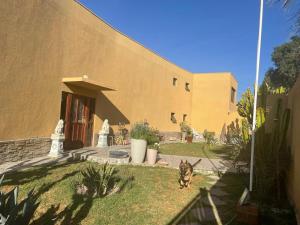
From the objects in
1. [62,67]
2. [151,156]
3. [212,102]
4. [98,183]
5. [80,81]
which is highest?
[212,102]

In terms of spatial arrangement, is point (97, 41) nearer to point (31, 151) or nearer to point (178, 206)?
point (31, 151)

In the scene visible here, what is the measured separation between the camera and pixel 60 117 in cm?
1079

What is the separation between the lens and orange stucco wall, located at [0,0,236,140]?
848 centimetres

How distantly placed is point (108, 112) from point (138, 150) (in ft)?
14.9

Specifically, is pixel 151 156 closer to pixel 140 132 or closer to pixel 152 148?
pixel 152 148

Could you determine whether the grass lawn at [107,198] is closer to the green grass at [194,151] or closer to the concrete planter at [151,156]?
the concrete planter at [151,156]

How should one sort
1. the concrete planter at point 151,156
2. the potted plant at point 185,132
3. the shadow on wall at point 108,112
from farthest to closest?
the potted plant at point 185,132 < the shadow on wall at point 108,112 < the concrete planter at point 151,156

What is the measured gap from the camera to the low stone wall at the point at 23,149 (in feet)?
27.0

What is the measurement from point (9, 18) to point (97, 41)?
16.0 ft

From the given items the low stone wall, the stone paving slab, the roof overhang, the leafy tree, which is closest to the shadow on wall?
the roof overhang

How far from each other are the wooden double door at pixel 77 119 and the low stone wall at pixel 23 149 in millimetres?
1313

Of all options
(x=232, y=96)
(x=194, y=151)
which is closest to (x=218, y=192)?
(x=194, y=151)

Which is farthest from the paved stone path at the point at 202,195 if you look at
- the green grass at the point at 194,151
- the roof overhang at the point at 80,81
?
the roof overhang at the point at 80,81

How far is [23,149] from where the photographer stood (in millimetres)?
8930
